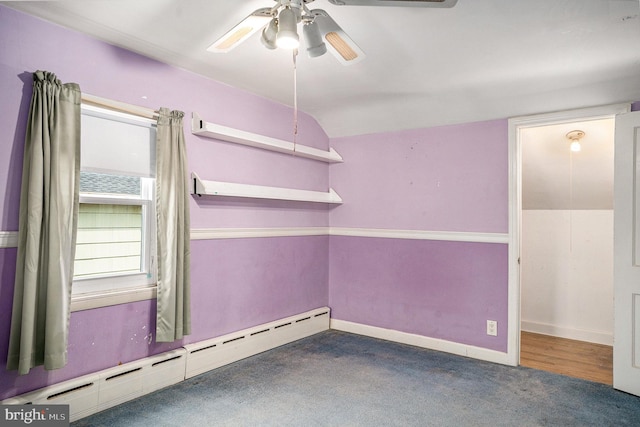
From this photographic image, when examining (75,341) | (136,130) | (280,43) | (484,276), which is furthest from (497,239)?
(75,341)

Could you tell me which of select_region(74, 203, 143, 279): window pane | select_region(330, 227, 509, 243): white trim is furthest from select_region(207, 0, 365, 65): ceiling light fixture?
select_region(330, 227, 509, 243): white trim

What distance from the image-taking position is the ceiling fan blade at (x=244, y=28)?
5.71 feet

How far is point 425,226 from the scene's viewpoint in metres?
3.83

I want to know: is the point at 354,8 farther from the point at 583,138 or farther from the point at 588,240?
the point at 588,240

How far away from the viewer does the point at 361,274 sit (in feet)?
13.8

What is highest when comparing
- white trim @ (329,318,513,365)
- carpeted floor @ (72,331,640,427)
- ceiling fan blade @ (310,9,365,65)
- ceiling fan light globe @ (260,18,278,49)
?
ceiling fan light globe @ (260,18,278,49)

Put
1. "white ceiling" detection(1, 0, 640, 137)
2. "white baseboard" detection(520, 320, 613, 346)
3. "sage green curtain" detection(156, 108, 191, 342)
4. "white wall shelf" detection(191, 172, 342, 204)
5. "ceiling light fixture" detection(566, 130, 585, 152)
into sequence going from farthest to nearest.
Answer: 1. "white baseboard" detection(520, 320, 613, 346)
2. "ceiling light fixture" detection(566, 130, 585, 152)
3. "white wall shelf" detection(191, 172, 342, 204)
4. "sage green curtain" detection(156, 108, 191, 342)
5. "white ceiling" detection(1, 0, 640, 137)

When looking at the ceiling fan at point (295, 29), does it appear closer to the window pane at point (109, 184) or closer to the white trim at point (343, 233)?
the window pane at point (109, 184)

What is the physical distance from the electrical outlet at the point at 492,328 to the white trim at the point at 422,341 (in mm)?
147

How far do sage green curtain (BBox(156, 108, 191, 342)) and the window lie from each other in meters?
0.13

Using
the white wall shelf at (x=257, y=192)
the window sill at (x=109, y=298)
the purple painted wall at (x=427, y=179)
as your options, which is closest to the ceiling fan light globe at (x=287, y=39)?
the white wall shelf at (x=257, y=192)

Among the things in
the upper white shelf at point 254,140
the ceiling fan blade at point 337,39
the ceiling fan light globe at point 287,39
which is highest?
the ceiling fan blade at point 337,39

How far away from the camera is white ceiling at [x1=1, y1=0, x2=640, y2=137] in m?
2.04

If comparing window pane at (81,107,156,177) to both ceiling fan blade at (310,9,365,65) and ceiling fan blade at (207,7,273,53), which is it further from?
ceiling fan blade at (310,9,365,65)
